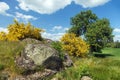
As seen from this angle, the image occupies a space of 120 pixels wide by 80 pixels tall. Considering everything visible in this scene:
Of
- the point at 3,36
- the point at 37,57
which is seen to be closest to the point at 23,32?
the point at 3,36

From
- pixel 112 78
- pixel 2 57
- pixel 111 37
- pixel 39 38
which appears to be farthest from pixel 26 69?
pixel 111 37

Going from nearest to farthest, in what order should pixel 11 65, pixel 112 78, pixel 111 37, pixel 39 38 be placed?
pixel 112 78
pixel 11 65
pixel 39 38
pixel 111 37

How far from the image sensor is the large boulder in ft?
53.6

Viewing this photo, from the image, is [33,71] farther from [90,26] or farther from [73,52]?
[90,26]

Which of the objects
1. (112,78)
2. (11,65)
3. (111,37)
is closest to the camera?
(112,78)

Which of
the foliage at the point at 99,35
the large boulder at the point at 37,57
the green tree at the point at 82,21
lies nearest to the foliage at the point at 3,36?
the large boulder at the point at 37,57

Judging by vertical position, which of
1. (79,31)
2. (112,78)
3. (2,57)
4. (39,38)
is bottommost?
(112,78)

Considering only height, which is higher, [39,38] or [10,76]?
[39,38]

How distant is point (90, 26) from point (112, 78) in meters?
62.6

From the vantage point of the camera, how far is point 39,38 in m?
23.6

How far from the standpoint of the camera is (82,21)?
3201 inches

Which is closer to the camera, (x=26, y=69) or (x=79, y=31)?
(x=26, y=69)

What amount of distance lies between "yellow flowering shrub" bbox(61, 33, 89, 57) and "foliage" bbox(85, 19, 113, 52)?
151 ft

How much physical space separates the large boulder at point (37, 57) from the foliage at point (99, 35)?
55.5 m
